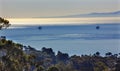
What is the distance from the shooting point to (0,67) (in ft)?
27.7

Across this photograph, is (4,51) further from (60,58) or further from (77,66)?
(60,58)

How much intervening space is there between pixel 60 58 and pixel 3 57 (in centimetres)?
1462

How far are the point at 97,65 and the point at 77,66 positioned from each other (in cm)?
119

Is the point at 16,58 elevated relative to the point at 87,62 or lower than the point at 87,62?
elevated

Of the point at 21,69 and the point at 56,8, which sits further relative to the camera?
the point at 56,8

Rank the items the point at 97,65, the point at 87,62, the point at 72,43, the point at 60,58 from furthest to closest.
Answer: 1. the point at 72,43
2. the point at 60,58
3. the point at 87,62
4. the point at 97,65

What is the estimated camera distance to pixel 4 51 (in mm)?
9211

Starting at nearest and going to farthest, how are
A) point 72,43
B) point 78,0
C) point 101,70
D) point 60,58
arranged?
1. point 101,70
2. point 60,58
3. point 72,43
4. point 78,0

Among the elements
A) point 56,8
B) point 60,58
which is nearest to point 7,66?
point 60,58

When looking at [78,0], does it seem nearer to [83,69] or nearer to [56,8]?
[56,8]

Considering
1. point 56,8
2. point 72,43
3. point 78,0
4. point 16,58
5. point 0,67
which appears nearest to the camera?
point 0,67

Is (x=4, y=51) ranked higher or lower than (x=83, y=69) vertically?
higher

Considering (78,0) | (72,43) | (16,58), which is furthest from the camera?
(78,0)

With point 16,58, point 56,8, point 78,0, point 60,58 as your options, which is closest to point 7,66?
point 16,58
